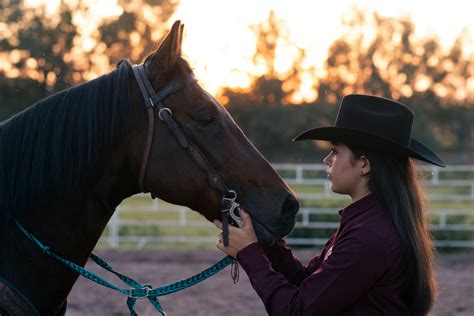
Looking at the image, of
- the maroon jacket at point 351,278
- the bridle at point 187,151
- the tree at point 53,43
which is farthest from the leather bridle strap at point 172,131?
the tree at point 53,43

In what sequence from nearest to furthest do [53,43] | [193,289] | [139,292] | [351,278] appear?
[351,278]
[139,292]
[193,289]
[53,43]

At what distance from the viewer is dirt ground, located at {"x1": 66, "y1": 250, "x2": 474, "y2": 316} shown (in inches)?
271

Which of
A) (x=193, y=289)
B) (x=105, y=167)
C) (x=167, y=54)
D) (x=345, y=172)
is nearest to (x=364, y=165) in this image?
(x=345, y=172)

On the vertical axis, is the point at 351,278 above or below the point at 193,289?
above

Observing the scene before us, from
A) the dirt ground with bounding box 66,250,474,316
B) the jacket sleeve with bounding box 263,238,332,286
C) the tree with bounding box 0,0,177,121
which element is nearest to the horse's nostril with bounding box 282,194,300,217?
the jacket sleeve with bounding box 263,238,332,286

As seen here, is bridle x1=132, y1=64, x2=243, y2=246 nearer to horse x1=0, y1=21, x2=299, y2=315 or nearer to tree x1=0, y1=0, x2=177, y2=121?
horse x1=0, y1=21, x2=299, y2=315

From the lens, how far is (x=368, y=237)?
213cm

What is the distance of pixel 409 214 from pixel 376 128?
13.1 inches

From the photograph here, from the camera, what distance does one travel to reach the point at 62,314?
2.45m

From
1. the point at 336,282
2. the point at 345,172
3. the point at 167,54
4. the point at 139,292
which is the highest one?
the point at 167,54

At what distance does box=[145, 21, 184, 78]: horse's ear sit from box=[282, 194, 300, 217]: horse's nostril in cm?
66

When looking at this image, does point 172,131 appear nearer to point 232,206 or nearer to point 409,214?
point 232,206

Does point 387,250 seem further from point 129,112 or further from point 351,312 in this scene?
point 129,112

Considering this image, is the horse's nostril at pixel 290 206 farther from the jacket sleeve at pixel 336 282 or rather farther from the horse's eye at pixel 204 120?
the horse's eye at pixel 204 120
